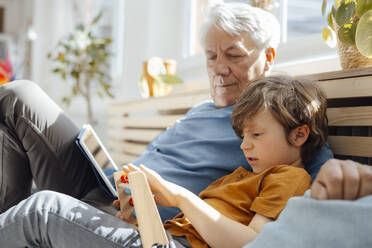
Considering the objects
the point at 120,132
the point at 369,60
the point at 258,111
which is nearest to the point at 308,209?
the point at 258,111

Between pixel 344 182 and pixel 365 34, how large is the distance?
1.49ft

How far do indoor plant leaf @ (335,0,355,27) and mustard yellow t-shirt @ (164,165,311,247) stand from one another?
40cm

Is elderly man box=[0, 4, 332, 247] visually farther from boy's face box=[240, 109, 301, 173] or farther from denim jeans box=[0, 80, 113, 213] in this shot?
boy's face box=[240, 109, 301, 173]

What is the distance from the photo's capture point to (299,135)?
0.95 m

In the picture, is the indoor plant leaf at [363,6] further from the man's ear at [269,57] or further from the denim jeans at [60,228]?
the denim jeans at [60,228]

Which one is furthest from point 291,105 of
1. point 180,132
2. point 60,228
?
point 60,228

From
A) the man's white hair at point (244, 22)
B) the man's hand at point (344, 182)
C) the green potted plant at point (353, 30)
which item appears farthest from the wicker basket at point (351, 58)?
the man's hand at point (344, 182)

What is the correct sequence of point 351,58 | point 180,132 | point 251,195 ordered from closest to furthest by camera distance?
1. point 251,195
2. point 351,58
3. point 180,132

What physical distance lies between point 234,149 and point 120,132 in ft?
5.10

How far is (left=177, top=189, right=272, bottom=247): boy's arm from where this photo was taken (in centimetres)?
80

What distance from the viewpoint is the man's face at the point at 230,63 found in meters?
1.23

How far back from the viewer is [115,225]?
33.9 inches

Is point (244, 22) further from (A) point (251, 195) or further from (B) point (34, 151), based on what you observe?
(B) point (34, 151)

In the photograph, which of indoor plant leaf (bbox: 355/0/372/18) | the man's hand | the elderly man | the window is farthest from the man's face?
the man's hand
